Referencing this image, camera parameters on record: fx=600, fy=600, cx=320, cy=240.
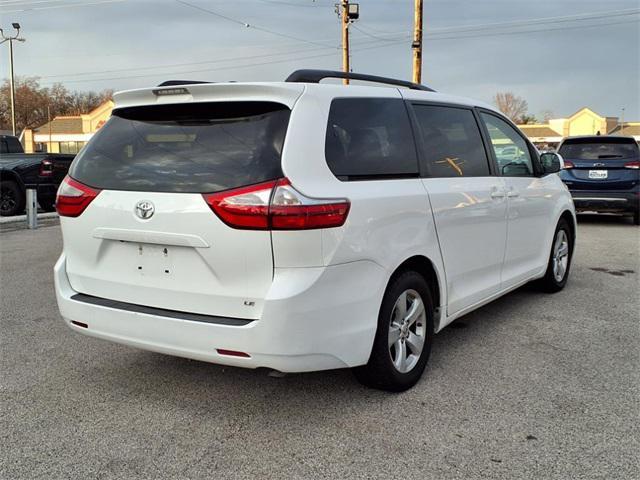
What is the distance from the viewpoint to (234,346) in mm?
2949

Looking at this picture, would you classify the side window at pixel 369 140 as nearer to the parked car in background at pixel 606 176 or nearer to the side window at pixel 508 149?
the side window at pixel 508 149

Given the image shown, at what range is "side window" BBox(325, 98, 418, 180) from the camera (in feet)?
10.6

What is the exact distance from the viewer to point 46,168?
44.0ft

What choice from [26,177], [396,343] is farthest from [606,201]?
[26,177]

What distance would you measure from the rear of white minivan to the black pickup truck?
430 inches

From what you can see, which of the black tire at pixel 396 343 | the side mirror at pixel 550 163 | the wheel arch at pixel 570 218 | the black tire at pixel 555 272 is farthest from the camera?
the wheel arch at pixel 570 218

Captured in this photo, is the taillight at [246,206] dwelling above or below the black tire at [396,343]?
above

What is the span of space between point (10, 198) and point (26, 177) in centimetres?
64

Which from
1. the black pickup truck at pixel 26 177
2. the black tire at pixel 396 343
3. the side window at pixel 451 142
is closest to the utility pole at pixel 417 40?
the black pickup truck at pixel 26 177

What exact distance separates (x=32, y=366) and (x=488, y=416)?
9.85 feet

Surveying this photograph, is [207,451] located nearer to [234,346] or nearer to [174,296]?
[234,346]

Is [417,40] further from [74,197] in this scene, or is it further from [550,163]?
[74,197]

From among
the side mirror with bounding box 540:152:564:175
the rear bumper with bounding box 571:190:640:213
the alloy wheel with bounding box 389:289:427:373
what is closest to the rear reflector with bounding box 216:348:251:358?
the alloy wheel with bounding box 389:289:427:373

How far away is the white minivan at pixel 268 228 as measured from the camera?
2912mm
